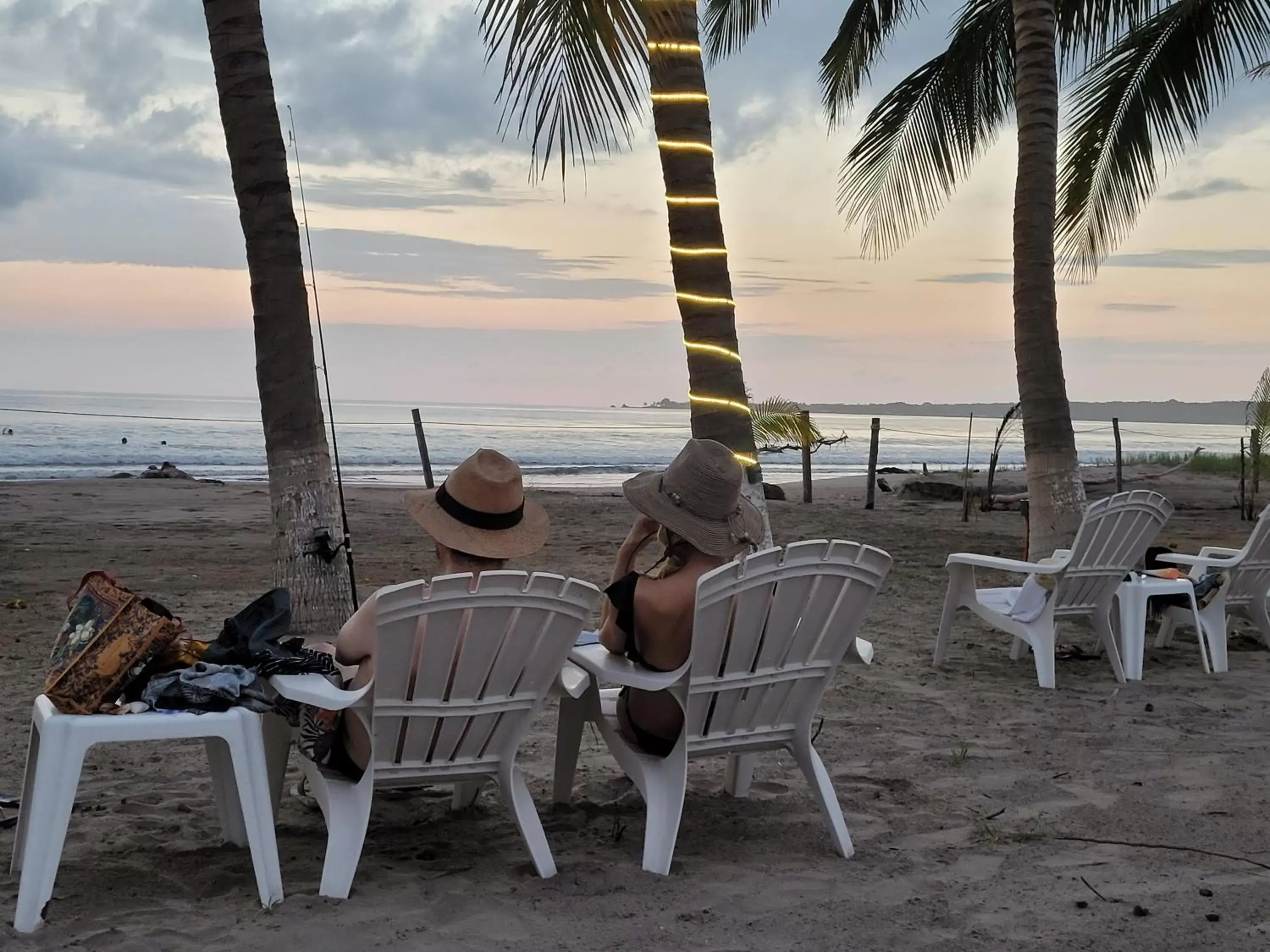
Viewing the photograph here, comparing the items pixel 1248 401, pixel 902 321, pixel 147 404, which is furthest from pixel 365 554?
pixel 147 404

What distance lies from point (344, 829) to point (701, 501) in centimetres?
126

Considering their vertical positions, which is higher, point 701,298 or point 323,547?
point 701,298

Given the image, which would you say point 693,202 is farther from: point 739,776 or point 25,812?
point 25,812

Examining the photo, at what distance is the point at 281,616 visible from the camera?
3.19 meters

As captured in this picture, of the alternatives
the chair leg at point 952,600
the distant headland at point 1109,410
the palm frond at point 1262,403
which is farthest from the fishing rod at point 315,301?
the distant headland at point 1109,410

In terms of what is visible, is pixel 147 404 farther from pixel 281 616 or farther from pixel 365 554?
pixel 281 616

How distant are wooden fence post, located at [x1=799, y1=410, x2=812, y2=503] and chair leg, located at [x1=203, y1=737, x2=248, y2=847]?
41.4 ft

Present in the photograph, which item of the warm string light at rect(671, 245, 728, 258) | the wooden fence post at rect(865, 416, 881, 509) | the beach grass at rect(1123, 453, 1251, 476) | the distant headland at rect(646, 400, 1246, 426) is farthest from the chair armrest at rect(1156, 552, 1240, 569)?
the distant headland at rect(646, 400, 1246, 426)

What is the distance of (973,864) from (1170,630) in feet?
12.9

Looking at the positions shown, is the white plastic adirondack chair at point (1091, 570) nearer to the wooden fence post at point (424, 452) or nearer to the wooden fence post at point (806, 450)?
the wooden fence post at point (424, 452)

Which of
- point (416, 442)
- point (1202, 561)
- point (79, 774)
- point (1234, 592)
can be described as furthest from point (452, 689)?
point (416, 442)

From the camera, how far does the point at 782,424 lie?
53.5 feet

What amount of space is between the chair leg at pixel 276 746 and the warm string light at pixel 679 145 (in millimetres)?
3875

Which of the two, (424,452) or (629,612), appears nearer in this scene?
(629,612)
